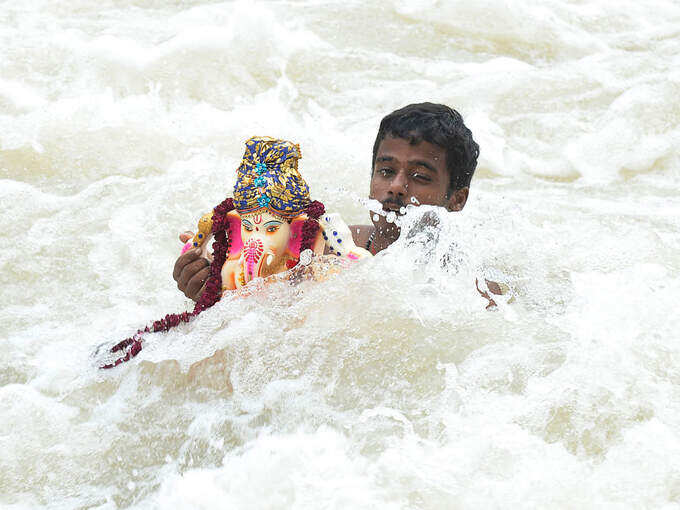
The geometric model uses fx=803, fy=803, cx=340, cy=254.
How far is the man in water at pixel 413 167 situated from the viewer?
3295 mm

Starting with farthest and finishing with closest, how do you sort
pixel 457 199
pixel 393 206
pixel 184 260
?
pixel 457 199 → pixel 393 206 → pixel 184 260

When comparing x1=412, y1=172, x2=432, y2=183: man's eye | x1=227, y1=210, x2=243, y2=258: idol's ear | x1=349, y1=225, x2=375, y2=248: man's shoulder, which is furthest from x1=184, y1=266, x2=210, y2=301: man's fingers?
x1=412, y1=172, x2=432, y2=183: man's eye

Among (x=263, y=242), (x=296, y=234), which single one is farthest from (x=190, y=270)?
(x=296, y=234)

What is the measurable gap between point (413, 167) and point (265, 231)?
704 millimetres

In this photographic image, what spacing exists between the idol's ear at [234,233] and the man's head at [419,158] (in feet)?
1.93

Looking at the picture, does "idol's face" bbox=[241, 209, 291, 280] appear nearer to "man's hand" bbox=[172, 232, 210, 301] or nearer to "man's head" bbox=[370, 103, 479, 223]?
"man's hand" bbox=[172, 232, 210, 301]

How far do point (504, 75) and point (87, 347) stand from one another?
15.0ft

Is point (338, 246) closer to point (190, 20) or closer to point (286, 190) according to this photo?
point (286, 190)

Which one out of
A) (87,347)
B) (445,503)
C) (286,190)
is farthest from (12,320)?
(445,503)

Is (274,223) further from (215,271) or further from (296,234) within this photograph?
(215,271)

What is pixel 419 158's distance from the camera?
337cm

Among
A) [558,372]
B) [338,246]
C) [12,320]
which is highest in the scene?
[338,246]

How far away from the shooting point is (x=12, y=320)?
366cm

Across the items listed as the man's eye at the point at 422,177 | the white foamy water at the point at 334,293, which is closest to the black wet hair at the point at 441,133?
the man's eye at the point at 422,177
